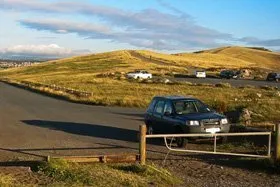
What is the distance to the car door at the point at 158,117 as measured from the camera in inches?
671

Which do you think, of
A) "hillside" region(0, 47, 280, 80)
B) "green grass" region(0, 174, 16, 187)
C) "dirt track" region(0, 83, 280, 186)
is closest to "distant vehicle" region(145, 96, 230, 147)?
"dirt track" region(0, 83, 280, 186)

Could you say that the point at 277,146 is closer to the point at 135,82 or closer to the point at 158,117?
the point at 158,117

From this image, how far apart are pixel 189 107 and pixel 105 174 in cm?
703

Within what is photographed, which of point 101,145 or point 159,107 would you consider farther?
point 159,107

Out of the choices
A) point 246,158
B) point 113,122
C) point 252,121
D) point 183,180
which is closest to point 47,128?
point 113,122

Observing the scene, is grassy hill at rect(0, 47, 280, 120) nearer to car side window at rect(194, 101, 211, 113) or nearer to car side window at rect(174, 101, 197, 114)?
car side window at rect(194, 101, 211, 113)

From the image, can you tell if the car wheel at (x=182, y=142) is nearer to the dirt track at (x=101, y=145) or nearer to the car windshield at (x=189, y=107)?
the dirt track at (x=101, y=145)

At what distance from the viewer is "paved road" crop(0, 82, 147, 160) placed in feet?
49.7

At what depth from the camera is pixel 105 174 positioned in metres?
10.7

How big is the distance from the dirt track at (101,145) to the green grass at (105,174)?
1.48ft

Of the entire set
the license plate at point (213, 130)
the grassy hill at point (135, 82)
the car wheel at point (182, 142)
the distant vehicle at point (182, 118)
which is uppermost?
the distant vehicle at point (182, 118)

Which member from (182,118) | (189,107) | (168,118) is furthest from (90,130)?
(182,118)

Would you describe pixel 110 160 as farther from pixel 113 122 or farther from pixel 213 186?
pixel 113 122

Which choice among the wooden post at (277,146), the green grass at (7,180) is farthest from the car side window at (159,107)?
the green grass at (7,180)
